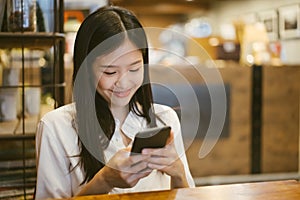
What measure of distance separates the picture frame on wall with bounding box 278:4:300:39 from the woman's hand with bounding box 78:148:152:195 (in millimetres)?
4324

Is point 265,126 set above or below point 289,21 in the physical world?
below

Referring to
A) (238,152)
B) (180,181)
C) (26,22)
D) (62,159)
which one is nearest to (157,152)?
(180,181)

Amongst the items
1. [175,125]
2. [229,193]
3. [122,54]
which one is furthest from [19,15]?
[229,193]

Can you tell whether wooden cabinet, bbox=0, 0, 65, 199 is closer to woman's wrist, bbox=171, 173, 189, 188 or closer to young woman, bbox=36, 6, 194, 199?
young woman, bbox=36, 6, 194, 199

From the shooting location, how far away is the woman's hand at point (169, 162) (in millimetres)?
1113

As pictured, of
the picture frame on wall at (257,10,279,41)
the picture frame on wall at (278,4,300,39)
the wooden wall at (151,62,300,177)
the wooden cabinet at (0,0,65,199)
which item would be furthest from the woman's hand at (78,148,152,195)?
the picture frame on wall at (257,10,279,41)

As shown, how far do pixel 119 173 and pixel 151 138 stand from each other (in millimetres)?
152

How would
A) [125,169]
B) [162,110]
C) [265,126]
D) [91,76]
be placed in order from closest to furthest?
[125,169]
[91,76]
[162,110]
[265,126]

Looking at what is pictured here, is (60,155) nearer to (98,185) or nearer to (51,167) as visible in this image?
(51,167)

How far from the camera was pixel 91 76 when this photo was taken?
1.23m

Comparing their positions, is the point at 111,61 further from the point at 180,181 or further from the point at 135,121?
the point at 180,181

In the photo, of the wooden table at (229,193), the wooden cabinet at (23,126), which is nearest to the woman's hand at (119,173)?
the wooden table at (229,193)

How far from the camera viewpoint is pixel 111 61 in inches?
47.1

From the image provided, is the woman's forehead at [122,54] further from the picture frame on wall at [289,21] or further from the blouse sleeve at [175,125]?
the picture frame on wall at [289,21]
